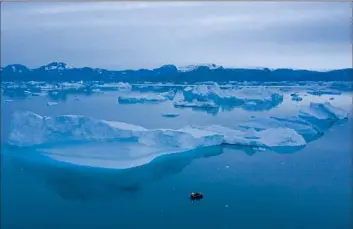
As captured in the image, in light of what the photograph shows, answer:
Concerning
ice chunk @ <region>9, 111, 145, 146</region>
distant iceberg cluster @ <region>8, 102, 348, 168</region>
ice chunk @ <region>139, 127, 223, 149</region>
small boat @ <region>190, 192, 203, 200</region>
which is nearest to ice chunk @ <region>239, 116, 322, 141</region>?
distant iceberg cluster @ <region>8, 102, 348, 168</region>

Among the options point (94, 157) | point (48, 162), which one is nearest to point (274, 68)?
point (94, 157)

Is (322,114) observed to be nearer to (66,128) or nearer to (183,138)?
(183,138)

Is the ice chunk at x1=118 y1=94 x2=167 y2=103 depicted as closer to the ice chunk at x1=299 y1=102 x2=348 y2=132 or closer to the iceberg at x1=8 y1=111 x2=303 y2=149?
the iceberg at x1=8 y1=111 x2=303 y2=149

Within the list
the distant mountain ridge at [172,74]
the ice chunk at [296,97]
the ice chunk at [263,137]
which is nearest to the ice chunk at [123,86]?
the distant mountain ridge at [172,74]

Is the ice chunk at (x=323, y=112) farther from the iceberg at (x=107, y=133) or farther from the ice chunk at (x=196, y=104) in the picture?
the ice chunk at (x=196, y=104)

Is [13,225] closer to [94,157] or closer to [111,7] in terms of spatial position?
[94,157]

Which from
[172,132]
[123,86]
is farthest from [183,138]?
[123,86]

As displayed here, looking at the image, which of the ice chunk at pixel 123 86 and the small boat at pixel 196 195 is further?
the ice chunk at pixel 123 86
